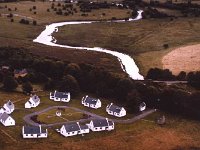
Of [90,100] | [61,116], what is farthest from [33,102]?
[90,100]

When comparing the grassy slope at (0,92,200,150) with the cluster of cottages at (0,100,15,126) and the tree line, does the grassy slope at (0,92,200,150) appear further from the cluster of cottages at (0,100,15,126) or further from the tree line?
the tree line

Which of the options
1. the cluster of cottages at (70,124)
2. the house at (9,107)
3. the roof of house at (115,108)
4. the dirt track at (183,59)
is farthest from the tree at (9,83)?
the dirt track at (183,59)

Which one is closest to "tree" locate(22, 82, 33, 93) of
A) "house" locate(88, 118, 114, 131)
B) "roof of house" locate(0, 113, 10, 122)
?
"roof of house" locate(0, 113, 10, 122)

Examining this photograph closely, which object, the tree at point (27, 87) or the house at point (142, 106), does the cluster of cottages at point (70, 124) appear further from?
the tree at point (27, 87)

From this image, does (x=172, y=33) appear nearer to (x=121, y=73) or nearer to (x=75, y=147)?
(x=121, y=73)

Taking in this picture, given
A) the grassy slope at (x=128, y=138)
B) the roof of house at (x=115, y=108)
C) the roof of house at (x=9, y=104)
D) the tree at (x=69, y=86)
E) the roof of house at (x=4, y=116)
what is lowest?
the grassy slope at (x=128, y=138)

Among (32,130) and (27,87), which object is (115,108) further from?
(27,87)
